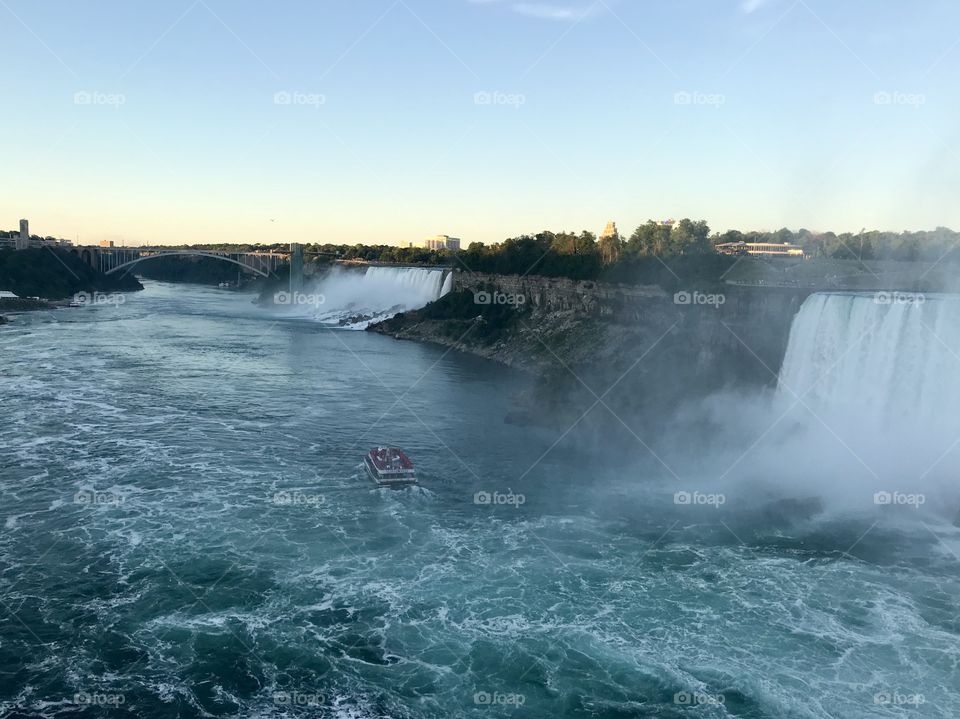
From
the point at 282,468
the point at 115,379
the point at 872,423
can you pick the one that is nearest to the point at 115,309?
the point at 115,379

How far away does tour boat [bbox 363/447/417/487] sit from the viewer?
34000mm

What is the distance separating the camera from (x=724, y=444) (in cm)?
4288

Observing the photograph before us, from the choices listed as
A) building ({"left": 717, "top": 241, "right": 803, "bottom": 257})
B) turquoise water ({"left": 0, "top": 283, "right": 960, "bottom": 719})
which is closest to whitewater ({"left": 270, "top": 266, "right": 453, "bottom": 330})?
building ({"left": 717, "top": 241, "right": 803, "bottom": 257})

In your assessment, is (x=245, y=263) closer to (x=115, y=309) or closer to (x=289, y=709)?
(x=115, y=309)

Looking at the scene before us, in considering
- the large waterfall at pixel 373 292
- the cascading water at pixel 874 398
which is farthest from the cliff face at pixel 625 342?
the large waterfall at pixel 373 292

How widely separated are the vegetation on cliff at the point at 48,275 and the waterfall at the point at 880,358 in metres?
133

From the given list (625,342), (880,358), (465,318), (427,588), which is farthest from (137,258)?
(880,358)

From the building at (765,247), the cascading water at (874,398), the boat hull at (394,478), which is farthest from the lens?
the building at (765,247)

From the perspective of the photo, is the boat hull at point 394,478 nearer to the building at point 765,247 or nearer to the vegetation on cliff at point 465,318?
the vegetation on cliff at point 465,318

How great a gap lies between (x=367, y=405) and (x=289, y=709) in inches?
1329

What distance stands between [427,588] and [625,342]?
44.1 m

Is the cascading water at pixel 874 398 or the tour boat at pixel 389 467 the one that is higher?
the cascading water at pixel 874 398

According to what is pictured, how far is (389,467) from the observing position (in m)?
34.8

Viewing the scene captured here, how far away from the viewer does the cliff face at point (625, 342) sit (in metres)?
48.8
